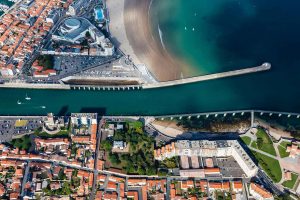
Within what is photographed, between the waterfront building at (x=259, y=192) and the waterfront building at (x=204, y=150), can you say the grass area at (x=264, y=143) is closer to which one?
the waterfront building at (x=204, y=150)

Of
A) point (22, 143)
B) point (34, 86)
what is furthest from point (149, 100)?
point (22, 143)

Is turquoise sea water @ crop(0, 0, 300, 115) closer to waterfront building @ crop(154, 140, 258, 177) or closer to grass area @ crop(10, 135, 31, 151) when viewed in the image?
grass area @ crop(10, 135, 31, 151)

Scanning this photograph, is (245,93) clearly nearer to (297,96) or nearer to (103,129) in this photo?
(297,96)

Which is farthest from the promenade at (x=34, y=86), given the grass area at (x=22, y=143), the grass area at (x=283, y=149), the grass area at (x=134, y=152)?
the grass area at (x=283, y=149)

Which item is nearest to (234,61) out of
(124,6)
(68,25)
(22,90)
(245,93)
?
(245,93)

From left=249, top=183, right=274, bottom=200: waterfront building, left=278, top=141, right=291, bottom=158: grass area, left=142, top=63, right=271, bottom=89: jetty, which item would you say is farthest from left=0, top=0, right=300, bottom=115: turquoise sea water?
left=249, top=183, right=274, bottom=200: waterfront building

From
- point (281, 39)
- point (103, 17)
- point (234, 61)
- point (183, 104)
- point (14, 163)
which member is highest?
point (103, 17)

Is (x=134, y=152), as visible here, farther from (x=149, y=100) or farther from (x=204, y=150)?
(x=149, y=100)
